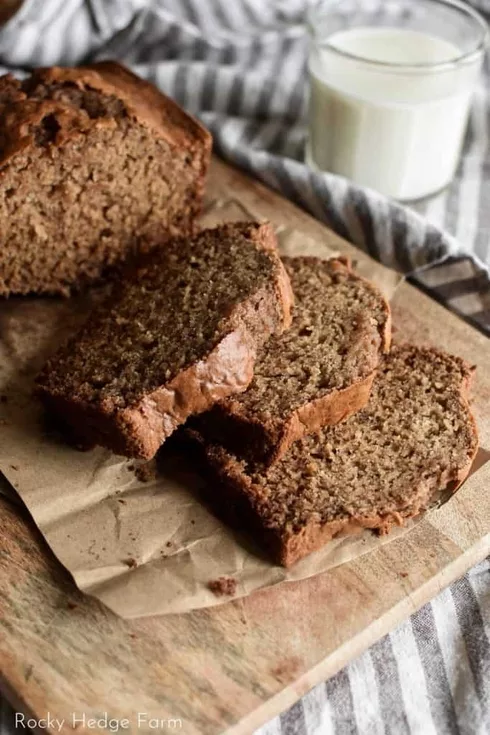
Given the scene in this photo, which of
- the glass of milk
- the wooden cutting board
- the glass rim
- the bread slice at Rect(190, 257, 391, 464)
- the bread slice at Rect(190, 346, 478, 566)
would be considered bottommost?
the wooden cutting board

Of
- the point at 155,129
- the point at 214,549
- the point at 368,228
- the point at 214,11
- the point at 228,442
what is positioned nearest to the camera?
the point at 214,549

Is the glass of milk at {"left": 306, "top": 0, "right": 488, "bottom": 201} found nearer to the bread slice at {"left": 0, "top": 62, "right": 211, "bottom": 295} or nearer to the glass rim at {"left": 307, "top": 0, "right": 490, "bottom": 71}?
the glass rim at {"left": 307, "top": 0, "right": 490, "bottom": 71}

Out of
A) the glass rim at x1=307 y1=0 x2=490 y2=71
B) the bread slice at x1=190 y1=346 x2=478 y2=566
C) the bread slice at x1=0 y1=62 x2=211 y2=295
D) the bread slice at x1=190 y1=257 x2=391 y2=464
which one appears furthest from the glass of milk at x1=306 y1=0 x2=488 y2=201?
the bread slice at x1=190 y1=346 x2=478 y2=566

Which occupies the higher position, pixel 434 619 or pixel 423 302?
pixel 423 302

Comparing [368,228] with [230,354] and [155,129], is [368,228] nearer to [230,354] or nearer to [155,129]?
[155,129]

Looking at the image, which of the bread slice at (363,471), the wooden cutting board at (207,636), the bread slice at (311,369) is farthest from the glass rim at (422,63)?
the wooden cutting board at (207,636)

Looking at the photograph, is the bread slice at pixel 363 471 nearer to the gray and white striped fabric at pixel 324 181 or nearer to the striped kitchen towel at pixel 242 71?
the gray and white striped fabric at pixel 324 181

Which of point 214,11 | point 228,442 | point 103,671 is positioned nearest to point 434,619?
point 228,442
